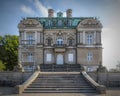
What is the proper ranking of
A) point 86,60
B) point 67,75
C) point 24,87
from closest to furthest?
point 24,87 < point 67,75 < point 86,60

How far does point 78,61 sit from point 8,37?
20.9 m

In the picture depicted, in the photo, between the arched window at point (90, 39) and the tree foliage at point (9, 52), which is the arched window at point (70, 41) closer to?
the arched window at point (90, 39)

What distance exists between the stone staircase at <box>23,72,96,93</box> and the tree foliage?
2823 centimetres

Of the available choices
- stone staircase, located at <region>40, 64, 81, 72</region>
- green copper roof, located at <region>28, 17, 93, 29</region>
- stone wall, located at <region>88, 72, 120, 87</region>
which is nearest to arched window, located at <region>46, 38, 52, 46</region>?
green copper roof, located at <region>28, 17, 93, 29</region>

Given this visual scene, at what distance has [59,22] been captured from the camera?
5019 centimetres

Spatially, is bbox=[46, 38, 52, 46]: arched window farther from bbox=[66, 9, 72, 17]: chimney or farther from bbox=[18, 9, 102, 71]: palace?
bbox=[66, 9, 72, 17]: chimney

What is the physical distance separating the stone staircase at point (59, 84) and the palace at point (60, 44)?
16.3m

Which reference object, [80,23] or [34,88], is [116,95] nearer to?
[34,88]

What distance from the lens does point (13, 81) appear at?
32594 mm

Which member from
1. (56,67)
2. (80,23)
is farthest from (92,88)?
(80,23)

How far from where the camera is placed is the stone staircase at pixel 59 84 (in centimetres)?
2410

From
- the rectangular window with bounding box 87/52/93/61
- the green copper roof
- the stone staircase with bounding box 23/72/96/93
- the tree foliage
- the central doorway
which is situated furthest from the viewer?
the tree foliage

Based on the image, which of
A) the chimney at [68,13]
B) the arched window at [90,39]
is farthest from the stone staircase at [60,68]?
the chimney at [68,13]

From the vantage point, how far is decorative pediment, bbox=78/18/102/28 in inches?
1852
